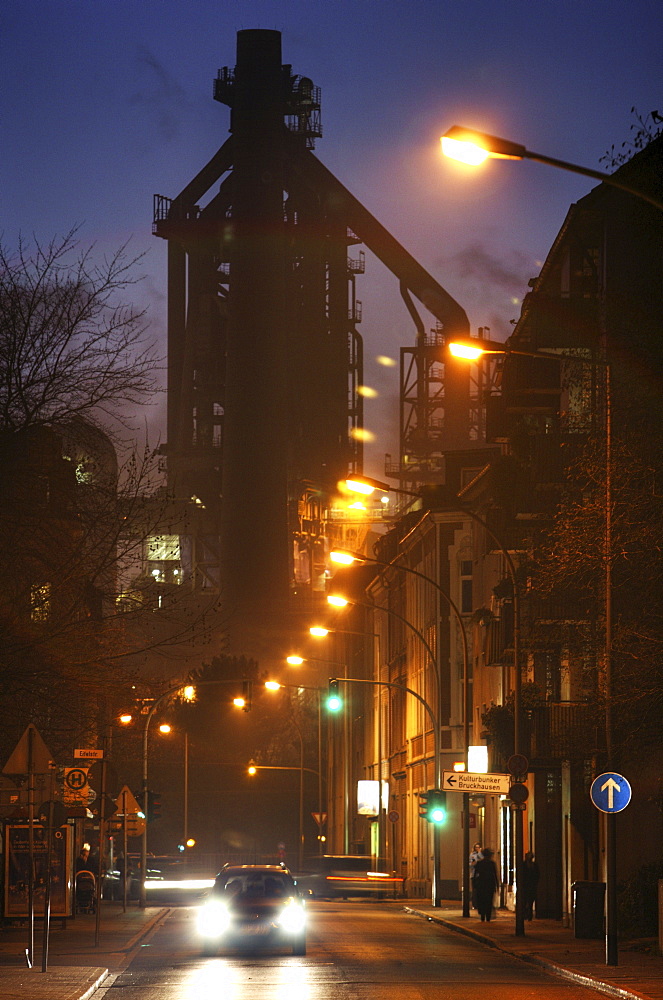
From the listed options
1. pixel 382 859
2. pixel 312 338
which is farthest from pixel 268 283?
pixel 382 859

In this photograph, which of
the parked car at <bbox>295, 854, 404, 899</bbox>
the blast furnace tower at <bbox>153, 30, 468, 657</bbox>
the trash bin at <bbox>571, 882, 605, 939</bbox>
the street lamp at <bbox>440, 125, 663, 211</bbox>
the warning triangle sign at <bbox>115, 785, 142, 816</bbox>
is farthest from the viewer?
the blast furnace tower at <bbox>153, 30, 468, 657</bbox>

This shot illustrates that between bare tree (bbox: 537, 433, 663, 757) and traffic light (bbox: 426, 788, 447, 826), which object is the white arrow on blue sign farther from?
traffic light (bbox: 426, 788, 447, 826)

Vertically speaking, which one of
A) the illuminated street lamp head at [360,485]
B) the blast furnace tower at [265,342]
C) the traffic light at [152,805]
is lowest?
the traffic light at [152,805]

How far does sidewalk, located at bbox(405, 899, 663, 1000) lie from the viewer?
2062 cm

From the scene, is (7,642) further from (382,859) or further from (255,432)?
(255,432)

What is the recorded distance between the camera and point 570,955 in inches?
1040

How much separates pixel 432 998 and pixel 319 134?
376 ft

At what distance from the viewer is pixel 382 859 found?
72.2 m

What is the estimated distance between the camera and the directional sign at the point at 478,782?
33500mm

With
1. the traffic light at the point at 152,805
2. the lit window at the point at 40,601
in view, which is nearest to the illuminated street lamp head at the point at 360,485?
the lit window at the point at 40,601

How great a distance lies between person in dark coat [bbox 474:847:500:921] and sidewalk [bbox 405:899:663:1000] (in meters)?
0.39

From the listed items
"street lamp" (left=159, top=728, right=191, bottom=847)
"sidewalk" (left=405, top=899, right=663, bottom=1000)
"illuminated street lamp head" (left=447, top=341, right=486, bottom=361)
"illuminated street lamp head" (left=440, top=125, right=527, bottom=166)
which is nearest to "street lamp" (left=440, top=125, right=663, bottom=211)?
"illuminated street lamp head" (left=440, top=125, right=527, bottom=166)

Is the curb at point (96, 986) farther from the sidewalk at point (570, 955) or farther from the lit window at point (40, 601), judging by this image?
the sidewalk at point (570, 955)

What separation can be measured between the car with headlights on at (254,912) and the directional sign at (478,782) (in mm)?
7455
